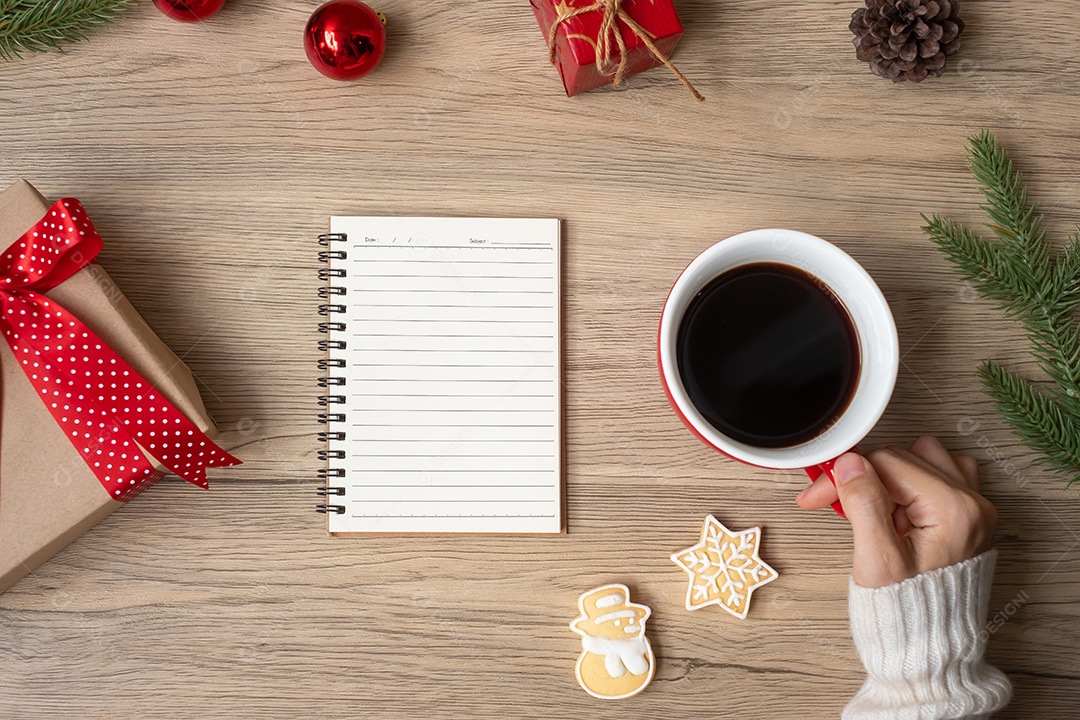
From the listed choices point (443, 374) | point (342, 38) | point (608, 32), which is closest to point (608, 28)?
point (608, 32)

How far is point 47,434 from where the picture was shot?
0.73m

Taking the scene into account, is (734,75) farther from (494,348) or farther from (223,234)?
(223,234)

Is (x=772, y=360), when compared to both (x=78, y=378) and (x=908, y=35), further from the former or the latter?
(x=78, y=378)

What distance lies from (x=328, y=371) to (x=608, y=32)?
1.56ft

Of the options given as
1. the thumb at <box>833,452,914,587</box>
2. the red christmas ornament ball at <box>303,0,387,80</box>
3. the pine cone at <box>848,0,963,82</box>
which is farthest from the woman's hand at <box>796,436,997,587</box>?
the red christmas ornament ball at <box>303,0,387,80</box>

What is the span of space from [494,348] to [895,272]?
18.8 inches

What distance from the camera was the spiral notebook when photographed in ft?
2.63

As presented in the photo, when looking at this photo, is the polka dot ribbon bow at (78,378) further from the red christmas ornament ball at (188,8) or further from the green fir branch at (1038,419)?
the green fir branch at (1038,419)

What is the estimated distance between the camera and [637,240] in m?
0.82

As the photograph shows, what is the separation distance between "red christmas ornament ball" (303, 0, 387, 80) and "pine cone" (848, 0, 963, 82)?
547 mm

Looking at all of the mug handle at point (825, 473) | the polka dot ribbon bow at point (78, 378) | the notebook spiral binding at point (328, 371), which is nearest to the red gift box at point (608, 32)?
the notebook spiral binding at point (328, 371)

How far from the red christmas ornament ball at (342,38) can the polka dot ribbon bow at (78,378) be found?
12.1 inches

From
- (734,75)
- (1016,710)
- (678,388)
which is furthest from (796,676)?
(734,75)

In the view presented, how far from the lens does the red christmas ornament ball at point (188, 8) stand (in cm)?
77
